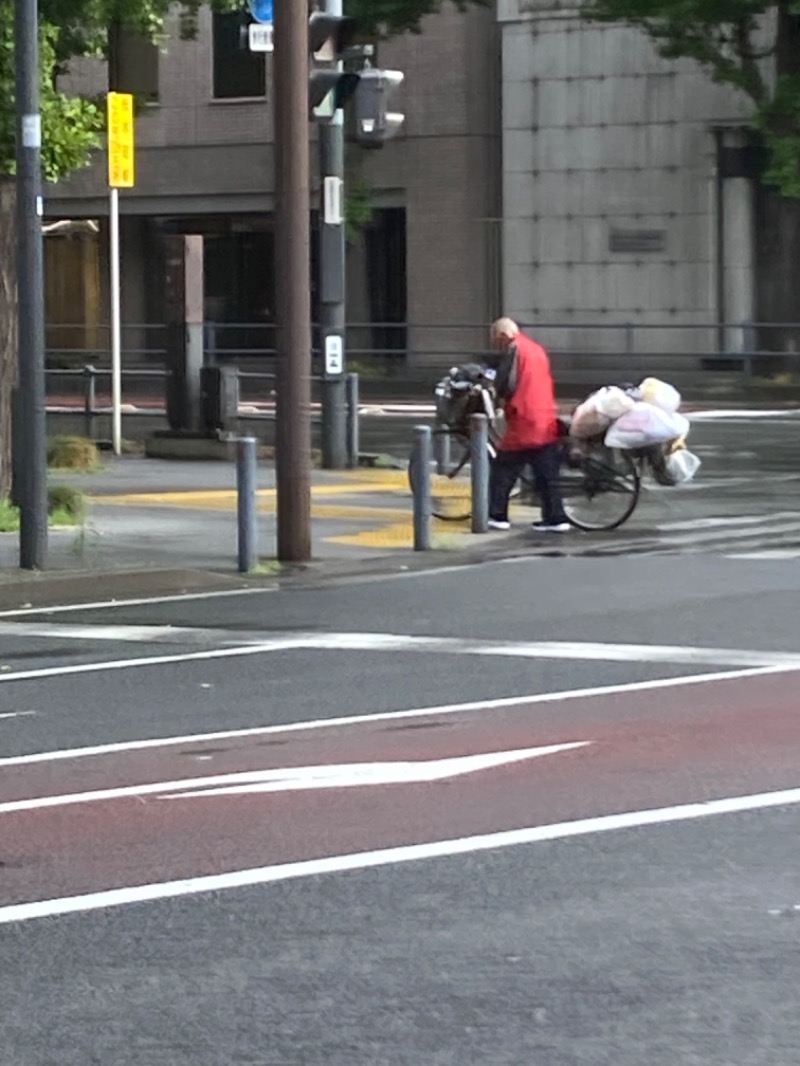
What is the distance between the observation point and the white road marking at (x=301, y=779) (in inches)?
346

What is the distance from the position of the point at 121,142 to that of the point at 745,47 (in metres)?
13.7

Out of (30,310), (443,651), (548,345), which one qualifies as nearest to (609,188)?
(548,345)

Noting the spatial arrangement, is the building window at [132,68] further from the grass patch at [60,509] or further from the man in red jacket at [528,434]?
the man in red jacket at [528,434]

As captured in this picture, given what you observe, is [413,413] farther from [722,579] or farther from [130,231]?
[722,579]

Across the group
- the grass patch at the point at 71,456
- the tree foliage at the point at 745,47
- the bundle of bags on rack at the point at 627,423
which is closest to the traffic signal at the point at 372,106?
the bundle of bags on rack at the point at 627,423

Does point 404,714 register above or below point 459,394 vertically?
below

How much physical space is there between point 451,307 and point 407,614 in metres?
29.1

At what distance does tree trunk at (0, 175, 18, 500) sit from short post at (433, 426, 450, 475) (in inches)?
185

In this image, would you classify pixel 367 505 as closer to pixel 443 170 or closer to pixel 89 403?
pixel 89 403

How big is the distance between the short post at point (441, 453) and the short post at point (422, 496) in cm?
477

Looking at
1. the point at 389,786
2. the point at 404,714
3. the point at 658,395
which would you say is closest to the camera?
the point at 389,786

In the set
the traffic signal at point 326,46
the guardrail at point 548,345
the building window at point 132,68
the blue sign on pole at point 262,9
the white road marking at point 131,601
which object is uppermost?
the building window at point 132,68

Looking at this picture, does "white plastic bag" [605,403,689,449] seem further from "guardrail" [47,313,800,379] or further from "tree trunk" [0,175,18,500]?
"guardrail" [47,313,800,379]

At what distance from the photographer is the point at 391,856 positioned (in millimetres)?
7680
